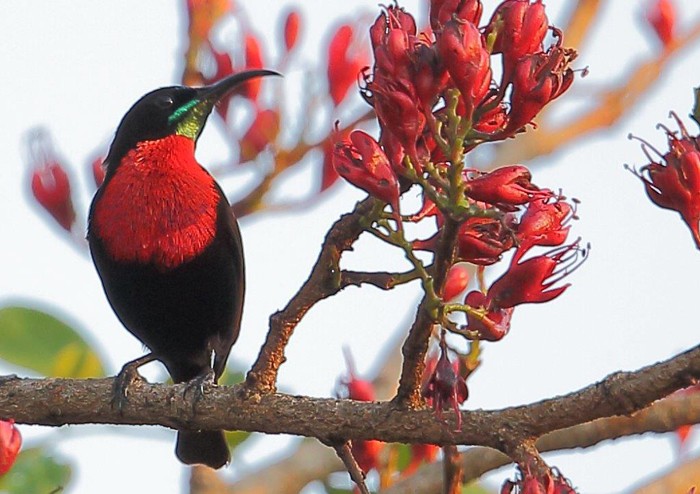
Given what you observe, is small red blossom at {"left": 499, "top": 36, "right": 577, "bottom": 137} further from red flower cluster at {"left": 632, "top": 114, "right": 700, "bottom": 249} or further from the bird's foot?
the bird's foot

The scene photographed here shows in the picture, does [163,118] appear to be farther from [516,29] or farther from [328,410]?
[516,29]

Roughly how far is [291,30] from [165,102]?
603mm

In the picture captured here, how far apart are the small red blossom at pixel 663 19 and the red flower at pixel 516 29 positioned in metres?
2.94

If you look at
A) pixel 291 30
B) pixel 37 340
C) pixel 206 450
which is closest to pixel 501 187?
pixel 291 30

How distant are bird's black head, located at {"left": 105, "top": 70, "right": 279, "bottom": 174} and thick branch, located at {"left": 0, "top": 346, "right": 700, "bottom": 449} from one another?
4.66 feet

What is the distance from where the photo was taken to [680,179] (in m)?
2.01

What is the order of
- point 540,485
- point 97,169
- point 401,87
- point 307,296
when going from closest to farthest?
point 540,485 < point 401,87 < point 307,296 < point 97,169

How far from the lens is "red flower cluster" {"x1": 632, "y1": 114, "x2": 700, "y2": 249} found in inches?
78.3

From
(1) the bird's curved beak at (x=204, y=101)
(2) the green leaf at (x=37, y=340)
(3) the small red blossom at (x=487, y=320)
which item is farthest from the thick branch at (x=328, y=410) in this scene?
(2) the green leaf at (x=37, y=340)

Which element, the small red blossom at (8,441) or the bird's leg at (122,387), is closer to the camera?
the bird's leg at (122,387)

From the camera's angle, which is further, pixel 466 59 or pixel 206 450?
pixel 206 450

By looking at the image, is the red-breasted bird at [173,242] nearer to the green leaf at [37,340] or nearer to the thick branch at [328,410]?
the green leaf at [37,340]

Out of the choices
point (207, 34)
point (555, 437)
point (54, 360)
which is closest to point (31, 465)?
point (54, 360)

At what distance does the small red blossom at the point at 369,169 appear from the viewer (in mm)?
1977
